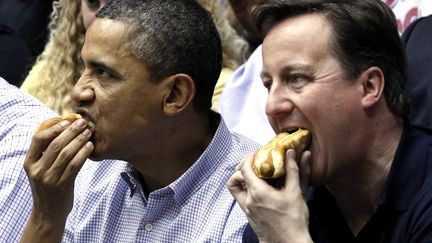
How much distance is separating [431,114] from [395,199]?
541mm

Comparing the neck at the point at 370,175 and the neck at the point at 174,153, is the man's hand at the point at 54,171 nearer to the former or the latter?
the neck at the point at 174,153

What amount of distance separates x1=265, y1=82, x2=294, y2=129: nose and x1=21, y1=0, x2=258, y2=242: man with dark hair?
18.0 inches

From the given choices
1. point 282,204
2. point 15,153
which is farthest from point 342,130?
point 15,153

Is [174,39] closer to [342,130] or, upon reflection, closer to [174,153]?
[174,153]

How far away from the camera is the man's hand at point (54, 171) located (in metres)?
3.43

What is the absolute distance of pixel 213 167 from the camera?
3572mm

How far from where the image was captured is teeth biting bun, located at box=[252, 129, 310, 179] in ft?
9.83

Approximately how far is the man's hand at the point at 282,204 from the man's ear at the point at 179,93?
542 millimetres

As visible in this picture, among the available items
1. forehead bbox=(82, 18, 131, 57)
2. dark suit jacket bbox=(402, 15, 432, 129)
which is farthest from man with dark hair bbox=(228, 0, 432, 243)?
forehead bbox=(82, 18, 131, 57)

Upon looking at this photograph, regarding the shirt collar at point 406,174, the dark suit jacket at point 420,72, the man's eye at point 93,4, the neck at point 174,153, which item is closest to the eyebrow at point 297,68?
the shirt collar at point 406,174

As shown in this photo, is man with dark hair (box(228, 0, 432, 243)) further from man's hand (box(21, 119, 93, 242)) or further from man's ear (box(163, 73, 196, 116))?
man's hand (box(21, 119, 93, 242))

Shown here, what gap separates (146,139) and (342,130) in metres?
0.75

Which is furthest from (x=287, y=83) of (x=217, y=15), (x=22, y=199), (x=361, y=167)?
(x=217, y=15)

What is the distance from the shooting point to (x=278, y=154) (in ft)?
9.84
